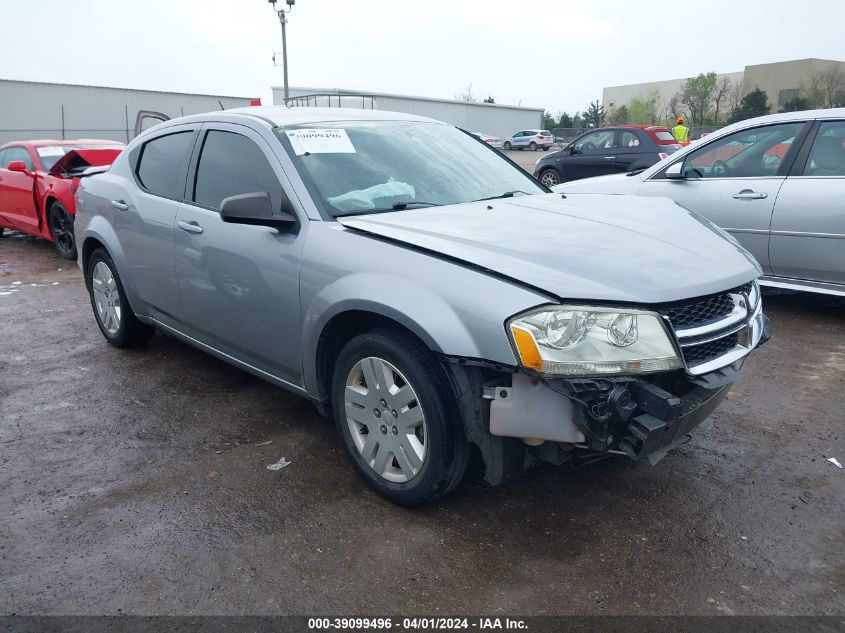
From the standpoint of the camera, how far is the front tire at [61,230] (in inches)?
357

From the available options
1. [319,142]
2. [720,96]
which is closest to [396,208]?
[319,142]

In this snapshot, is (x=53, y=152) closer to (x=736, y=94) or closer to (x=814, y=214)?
(x=814, y=214)

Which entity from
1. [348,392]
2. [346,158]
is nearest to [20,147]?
[346,158]

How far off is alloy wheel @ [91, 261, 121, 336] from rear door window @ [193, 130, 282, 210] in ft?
4.59

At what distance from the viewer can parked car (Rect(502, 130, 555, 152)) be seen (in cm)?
4975

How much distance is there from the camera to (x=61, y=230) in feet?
30.3

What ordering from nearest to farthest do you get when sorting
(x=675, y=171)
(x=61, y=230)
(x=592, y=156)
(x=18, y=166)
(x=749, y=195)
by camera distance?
(x=749, y=195)
(x=675, y=171)
(x=61, y=230)
(x=18, y=166)
(x=592, y=156)

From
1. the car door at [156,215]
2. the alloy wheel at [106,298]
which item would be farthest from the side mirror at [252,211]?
the alloy wheel at [106,298]

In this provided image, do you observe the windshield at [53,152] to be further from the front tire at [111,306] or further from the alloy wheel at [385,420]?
the alloy wheel at [385,420]

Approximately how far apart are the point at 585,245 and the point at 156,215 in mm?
2736

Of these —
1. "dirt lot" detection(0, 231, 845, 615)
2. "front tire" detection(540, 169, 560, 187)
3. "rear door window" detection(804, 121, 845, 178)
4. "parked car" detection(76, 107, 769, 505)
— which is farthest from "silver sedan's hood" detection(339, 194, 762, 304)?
"front tire" detection(540, 169, 560, 187)

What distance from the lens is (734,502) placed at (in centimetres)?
317

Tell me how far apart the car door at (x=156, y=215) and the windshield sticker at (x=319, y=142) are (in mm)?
972

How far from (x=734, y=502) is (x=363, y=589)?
1696 mm
